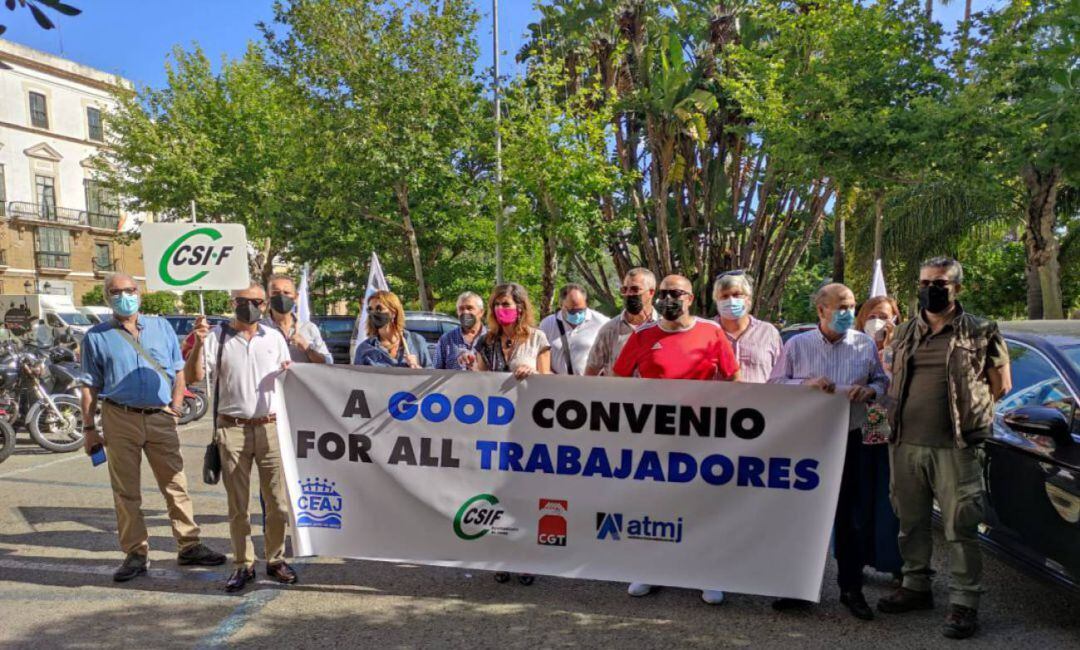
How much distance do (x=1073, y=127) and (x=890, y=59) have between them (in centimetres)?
493

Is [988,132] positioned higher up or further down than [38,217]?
further down

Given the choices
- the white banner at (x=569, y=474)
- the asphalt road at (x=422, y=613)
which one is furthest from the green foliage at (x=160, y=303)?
the white banner at (x=569, y=474)

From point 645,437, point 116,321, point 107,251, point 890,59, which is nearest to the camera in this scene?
point 645,437

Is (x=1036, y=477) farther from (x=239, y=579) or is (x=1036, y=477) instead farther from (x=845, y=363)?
(x=239, y=579)

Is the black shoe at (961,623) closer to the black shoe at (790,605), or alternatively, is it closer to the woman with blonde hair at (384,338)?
the black shoe at (790,605)

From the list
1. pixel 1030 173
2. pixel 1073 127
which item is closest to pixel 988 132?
pixel 1030 173

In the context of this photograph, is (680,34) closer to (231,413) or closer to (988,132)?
(988,132)

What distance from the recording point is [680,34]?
22.6m

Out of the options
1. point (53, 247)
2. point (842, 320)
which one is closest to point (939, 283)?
point (842, 320)

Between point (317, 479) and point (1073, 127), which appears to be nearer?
point (317, 479)

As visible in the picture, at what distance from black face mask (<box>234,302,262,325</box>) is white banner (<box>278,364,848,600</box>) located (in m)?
0.38

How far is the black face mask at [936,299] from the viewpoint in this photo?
13.4ft

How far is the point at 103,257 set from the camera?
51469 mm

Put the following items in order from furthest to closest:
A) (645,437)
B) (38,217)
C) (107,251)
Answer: (107,251), (38,217), (645,437)
